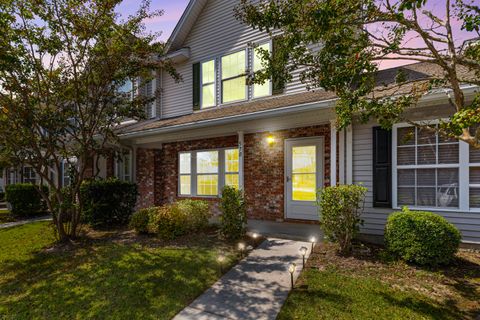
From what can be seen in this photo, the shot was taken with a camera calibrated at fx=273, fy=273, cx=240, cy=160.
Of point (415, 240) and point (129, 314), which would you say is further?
point (415, 240)

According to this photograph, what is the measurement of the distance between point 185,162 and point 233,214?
462 cm

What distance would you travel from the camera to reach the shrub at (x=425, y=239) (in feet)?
13.6

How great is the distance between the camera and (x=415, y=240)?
429cm

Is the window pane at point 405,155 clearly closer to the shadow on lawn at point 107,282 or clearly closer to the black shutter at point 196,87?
the shadow on lawn at point 107,282

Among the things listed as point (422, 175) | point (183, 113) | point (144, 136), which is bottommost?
point (422, 175)

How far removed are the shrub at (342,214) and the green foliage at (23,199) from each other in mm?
11596

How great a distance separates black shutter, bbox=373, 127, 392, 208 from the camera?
18.6 ft

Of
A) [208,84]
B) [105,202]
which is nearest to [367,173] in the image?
[208,84]

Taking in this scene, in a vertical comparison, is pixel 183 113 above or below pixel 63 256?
above

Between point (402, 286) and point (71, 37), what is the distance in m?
7.63

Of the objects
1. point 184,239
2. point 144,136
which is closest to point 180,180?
point 144,136

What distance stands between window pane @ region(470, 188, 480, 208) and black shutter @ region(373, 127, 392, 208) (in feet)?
4.26

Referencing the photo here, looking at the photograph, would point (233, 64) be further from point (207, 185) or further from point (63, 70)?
point (63, 70)

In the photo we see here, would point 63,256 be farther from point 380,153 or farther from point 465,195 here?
point 465,195
